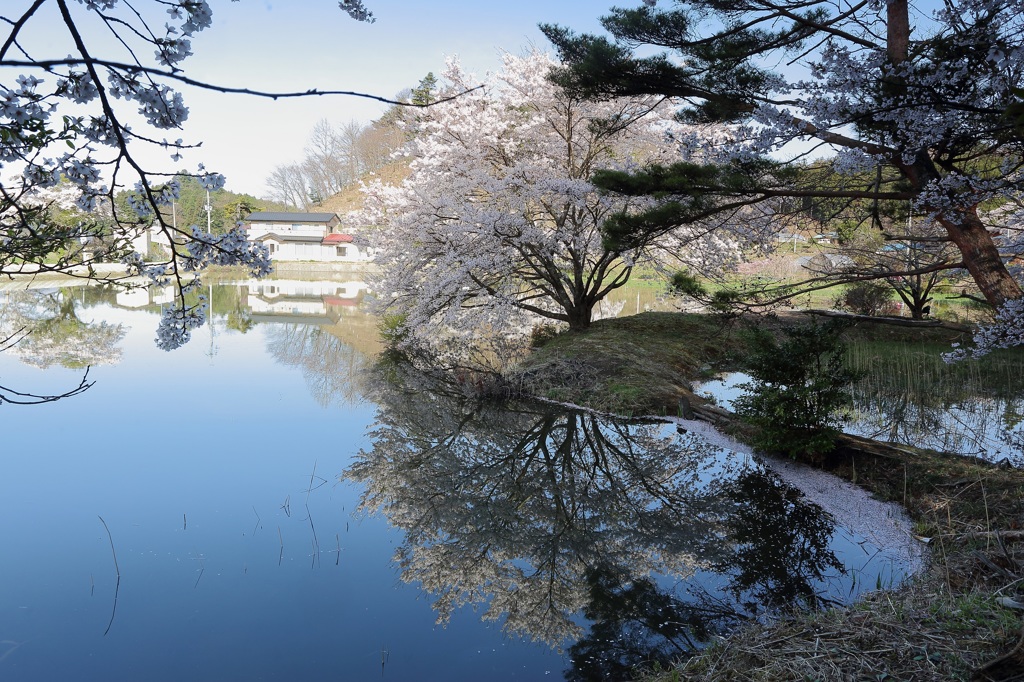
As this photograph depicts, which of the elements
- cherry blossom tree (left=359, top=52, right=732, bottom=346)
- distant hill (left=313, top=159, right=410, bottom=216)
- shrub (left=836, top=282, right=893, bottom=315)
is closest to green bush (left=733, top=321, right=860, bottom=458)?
cherry blossom tree (left=359, top=52, right=732, bottom=346)

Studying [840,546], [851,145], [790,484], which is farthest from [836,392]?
[851,145]

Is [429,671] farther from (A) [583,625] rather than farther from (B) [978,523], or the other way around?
(B) [978,523]

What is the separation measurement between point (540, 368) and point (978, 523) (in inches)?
281

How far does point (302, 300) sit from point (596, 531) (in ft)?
74.5

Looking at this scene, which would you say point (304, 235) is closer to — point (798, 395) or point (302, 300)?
point (302, 300)

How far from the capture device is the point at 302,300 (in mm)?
26703

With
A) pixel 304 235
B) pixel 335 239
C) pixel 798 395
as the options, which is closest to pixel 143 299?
pixel 335 239

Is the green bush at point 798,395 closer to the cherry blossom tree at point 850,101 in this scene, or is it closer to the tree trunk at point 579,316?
the cherry blossom tree at point 850,101

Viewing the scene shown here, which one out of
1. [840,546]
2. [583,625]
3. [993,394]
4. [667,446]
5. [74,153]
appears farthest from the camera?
[993,394]

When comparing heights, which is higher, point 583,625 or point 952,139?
point 952,139

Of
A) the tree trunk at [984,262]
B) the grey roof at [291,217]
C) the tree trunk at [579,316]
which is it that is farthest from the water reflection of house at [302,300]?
the tree trunk at [984,262]

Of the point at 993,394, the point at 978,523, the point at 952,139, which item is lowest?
the point at 978,523

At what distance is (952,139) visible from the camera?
5992 millimetres

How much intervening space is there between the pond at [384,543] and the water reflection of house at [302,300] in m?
11.1
